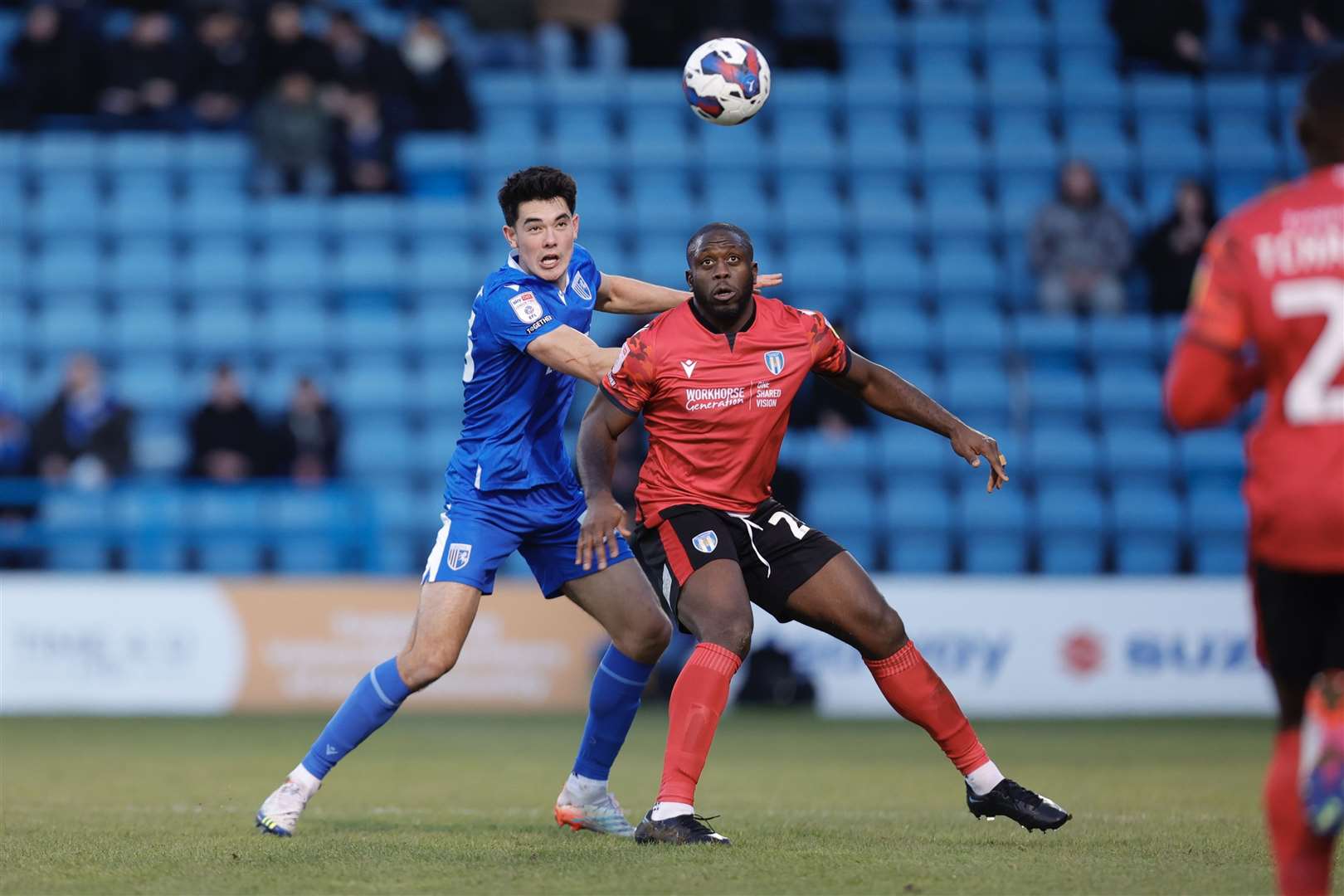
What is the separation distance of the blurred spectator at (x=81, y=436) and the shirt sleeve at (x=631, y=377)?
9.87m

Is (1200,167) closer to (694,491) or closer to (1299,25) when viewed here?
(1299,25)

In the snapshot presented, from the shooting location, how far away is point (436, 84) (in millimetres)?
18078

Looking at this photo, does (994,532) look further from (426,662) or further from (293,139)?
(426,662)

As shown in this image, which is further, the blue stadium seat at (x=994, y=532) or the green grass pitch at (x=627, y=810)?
the blue stadium seat at (x=994, y=532)

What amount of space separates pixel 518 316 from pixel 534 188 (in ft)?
1.69

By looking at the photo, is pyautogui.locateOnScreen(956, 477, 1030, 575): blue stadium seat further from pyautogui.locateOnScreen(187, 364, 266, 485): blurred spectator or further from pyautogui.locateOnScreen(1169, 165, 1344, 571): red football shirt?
pyautogui.locateOnScreen(1169, 165, 1344, 571): red football shirt

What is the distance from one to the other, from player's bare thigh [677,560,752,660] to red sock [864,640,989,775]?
22.5 inches

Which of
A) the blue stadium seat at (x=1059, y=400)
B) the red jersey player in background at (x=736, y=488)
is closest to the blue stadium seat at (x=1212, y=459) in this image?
the blue stadium seat at (x=1059, y=400)

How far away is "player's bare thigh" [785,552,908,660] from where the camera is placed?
6.32 m

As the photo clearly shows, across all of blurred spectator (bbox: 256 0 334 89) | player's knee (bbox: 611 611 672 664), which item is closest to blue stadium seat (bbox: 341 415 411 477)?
blurred spectator (bbox: 256 0 334 89)

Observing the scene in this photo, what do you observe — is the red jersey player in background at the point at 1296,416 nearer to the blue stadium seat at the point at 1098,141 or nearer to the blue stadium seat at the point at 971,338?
the blue stadium seat at the point at 971,338

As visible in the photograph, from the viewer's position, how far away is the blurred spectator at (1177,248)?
16.8 meters

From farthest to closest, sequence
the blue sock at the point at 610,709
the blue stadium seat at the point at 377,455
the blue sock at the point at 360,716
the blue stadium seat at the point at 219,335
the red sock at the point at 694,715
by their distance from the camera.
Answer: the blue stadium seat at the point at 219,335
the blue stadium seat at the point at 377,455
the blue sock at the point at 610,709
the blue sock at the point at 360,716
the red sock at the point at 694,715

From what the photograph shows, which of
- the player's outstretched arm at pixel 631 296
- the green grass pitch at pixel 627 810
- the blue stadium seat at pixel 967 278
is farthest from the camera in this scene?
the blue stadium seat at pixel 967 278
